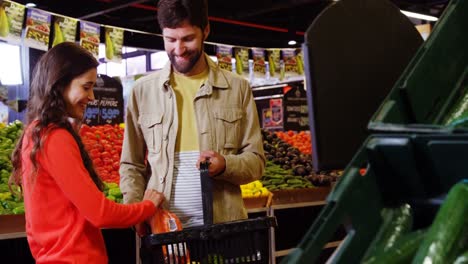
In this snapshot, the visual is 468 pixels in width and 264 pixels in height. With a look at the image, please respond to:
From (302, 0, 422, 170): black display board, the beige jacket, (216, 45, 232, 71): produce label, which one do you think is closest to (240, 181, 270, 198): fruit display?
the beige jacket

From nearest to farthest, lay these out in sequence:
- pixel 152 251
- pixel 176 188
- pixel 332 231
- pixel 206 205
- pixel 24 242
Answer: pixel 332 231
pixel 152 251
pixel 206 205
pixel 176 188
pixel 24 242

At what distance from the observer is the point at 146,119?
2.47 meters

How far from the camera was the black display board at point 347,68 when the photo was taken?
3.79 ft

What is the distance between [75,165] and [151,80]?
21.5 inches

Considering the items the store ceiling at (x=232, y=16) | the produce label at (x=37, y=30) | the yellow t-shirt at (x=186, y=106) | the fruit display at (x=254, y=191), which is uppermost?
the store ceiling at (x=232, y=16)

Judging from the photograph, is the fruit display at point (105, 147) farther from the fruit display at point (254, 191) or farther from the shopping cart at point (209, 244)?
the shopping cart at point (209, 244)

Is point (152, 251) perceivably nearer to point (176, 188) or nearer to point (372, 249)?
point (176, 188)

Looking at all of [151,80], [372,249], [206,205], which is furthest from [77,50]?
[372,249]

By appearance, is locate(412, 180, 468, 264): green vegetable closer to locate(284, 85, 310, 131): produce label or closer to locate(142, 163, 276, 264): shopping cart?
locate(142, 163, 276, 264): shopping cart

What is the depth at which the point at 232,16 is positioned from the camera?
38.9 feet

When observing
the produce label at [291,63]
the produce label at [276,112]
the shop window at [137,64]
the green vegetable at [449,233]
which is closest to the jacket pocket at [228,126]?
the green vegetable at [449,233]

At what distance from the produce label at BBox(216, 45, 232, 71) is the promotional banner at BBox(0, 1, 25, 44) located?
4.17 metres

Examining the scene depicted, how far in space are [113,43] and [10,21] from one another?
5.97 feet

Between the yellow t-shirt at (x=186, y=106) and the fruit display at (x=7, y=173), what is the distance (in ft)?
4.42
